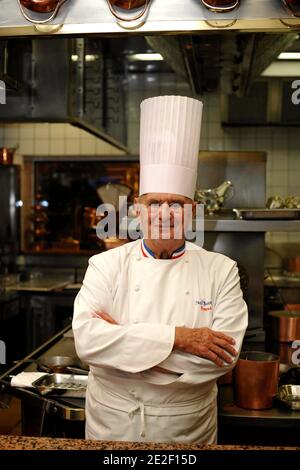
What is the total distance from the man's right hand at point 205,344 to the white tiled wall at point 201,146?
13.8 feet

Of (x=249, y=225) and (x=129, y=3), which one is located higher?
(x=129, y=3)

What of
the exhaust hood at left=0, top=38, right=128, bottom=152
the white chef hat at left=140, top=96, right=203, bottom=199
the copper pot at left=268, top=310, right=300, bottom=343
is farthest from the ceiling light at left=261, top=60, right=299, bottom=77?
the white chef hat at left=140, top=96, right=203, bottom=199

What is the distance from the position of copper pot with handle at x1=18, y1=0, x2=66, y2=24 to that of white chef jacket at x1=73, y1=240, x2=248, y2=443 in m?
0.77

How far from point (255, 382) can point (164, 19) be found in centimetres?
123

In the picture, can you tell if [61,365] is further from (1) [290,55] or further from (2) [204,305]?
(1) [290,55]

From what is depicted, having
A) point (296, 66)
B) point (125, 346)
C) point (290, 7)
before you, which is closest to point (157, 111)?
point (290, 7)

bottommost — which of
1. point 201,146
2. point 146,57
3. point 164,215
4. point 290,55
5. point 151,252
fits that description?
point 151,252

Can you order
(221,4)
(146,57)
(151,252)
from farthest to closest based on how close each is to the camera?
(146,57) < (151,252) < (221,4)

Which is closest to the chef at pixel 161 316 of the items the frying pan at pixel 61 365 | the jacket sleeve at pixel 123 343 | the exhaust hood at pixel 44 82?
the jacket sleeve at pixel 123 343

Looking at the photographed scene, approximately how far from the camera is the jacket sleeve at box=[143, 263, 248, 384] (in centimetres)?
170

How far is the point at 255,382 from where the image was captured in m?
1.97

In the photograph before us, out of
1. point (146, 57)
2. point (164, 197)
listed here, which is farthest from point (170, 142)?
point (146, 57)

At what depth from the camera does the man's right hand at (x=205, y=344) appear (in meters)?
1.68

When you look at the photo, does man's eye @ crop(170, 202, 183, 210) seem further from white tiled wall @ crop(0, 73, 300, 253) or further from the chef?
white tiled wall @ crop(0, 73, 300, 253)
